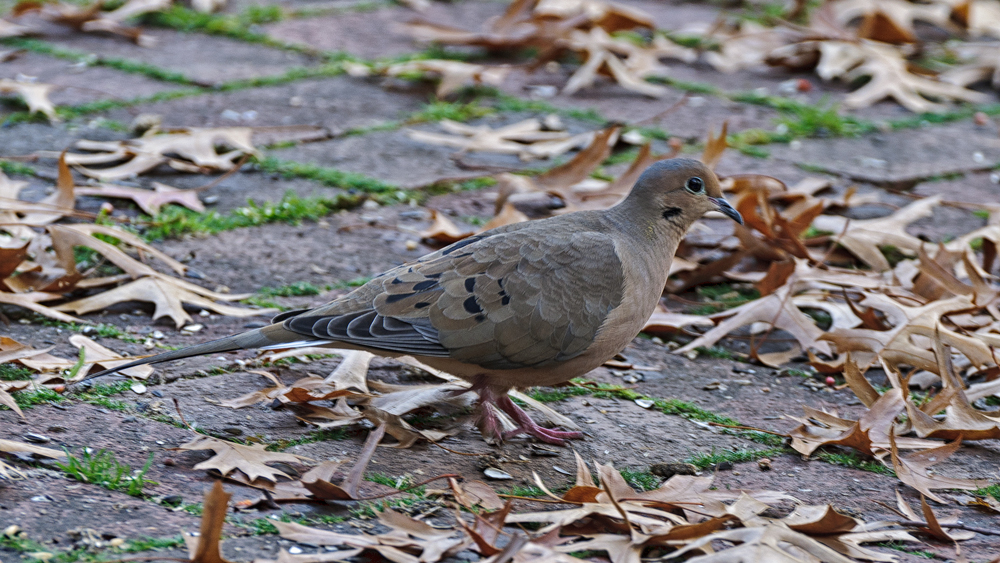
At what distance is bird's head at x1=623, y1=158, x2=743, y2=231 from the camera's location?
3.31 m

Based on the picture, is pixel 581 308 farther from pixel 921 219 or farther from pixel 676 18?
pixel 676 18

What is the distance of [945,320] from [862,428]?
0.88m

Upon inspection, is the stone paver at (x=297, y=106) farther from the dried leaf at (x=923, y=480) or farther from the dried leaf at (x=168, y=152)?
the dried leaf at (x=923, y=480)

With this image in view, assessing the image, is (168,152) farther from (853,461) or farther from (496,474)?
(853,461)

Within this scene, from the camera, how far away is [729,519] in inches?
93.0

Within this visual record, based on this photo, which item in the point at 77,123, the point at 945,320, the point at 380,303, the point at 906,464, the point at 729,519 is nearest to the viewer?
the point at 729,519

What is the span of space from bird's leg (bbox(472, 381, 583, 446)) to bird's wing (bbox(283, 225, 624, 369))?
0.15m

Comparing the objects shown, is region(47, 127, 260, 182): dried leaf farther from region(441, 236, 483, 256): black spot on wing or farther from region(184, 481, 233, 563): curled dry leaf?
region(184, 481, 233, 563): curled dry leaf

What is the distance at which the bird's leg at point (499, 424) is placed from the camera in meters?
2.96

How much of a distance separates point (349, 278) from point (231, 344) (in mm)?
1099

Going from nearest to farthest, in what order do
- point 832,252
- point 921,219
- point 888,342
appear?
point 888,342, point 832,252, point 921,219

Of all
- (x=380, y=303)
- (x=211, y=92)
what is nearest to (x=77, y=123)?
(x=211, y=92)

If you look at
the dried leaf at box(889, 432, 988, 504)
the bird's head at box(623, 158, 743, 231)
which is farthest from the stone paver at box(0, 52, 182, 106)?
the dried leaf at box(889, 432, 988, 504)

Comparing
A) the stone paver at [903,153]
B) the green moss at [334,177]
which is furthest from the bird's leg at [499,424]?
the stone paver at [903,153]
